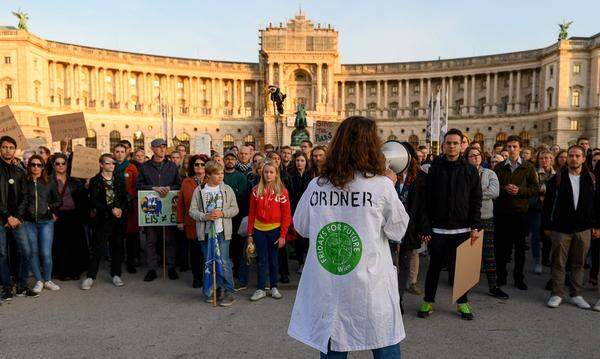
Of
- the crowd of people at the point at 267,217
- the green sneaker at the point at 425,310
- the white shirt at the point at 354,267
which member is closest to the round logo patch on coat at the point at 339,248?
the white shirt at the point at 354,267

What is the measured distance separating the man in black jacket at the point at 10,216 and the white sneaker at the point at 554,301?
8.80 metres

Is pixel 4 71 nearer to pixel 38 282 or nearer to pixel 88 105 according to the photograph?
pixel 88 105

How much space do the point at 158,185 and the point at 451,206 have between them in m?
6.14

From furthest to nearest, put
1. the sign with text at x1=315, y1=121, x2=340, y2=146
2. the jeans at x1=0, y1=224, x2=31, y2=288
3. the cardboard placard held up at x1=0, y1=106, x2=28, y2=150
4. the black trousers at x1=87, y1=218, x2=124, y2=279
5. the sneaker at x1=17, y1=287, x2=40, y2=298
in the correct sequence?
the sign with text at x1=315, y1=121, x2=340, y2=146 < the cardboard placard held up at x1=0, y1=106, x2=28, y2=150 < the black trousers at x1=87, y1=218, x2=124, y2=279 < the sneaker at x1=17, y1=287, x2=40, y2=298 < the jeans at x1=0, y1=224, x2=31, y2=288

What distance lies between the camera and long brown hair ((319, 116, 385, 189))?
115 inches

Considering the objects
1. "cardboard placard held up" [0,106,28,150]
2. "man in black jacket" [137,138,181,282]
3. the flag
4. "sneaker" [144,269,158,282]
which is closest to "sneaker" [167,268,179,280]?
"man in black jacket" [137,138,181,282]

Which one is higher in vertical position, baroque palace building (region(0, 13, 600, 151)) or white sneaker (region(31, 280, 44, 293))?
baroque palace building (region(0, 13, 600, 151))

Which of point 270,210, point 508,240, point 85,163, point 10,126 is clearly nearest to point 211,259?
point 270,210

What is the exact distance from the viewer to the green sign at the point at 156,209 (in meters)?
8.40

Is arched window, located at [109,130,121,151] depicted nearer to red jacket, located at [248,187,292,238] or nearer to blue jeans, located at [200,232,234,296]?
blue jeans, located at [200,232,234,296]

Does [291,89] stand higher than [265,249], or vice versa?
[291,89]

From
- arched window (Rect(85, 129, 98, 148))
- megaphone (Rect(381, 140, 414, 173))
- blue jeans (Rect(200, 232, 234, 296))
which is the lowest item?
blue jeans (Rect(200, 232, 234, 296))

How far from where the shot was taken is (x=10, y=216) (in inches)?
276

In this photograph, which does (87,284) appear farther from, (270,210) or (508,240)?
(508,240)
